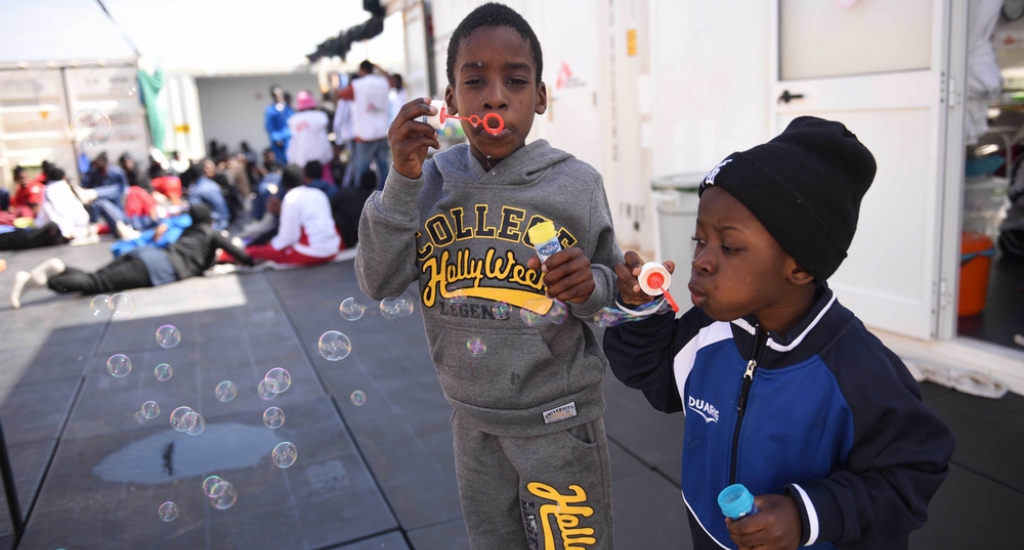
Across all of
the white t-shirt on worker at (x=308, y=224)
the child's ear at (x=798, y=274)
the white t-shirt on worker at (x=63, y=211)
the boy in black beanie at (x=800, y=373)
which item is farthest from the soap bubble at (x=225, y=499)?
the white t-shirt on worker at (x=63, y=211)

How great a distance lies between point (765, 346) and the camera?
138cm

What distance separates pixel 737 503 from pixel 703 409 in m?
0.34

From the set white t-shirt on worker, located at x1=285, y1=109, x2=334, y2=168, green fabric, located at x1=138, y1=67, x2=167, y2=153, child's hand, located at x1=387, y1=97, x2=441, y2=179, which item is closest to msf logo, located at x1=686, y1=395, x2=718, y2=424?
child's hand, located at x1=387, y1=97, x2=441, y2=179

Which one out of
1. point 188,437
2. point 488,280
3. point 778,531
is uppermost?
point 488,280

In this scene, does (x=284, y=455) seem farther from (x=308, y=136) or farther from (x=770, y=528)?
(x=308, y=136)

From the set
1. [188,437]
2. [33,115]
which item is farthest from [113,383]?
[33,115]

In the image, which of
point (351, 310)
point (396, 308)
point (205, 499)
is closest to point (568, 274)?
point (396, 308)

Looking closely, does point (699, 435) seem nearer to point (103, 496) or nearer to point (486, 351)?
point (486, 351)

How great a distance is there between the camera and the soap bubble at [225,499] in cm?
287

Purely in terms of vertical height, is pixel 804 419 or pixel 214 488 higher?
pixel 804 419

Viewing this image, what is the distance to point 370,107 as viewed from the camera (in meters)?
9.97

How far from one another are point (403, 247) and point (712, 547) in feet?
3.04

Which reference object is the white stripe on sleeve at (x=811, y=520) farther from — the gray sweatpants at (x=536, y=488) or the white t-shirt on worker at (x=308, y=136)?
the white t-shirt on worker at (x=308, y=136)

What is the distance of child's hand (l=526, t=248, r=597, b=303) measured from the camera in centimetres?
138
